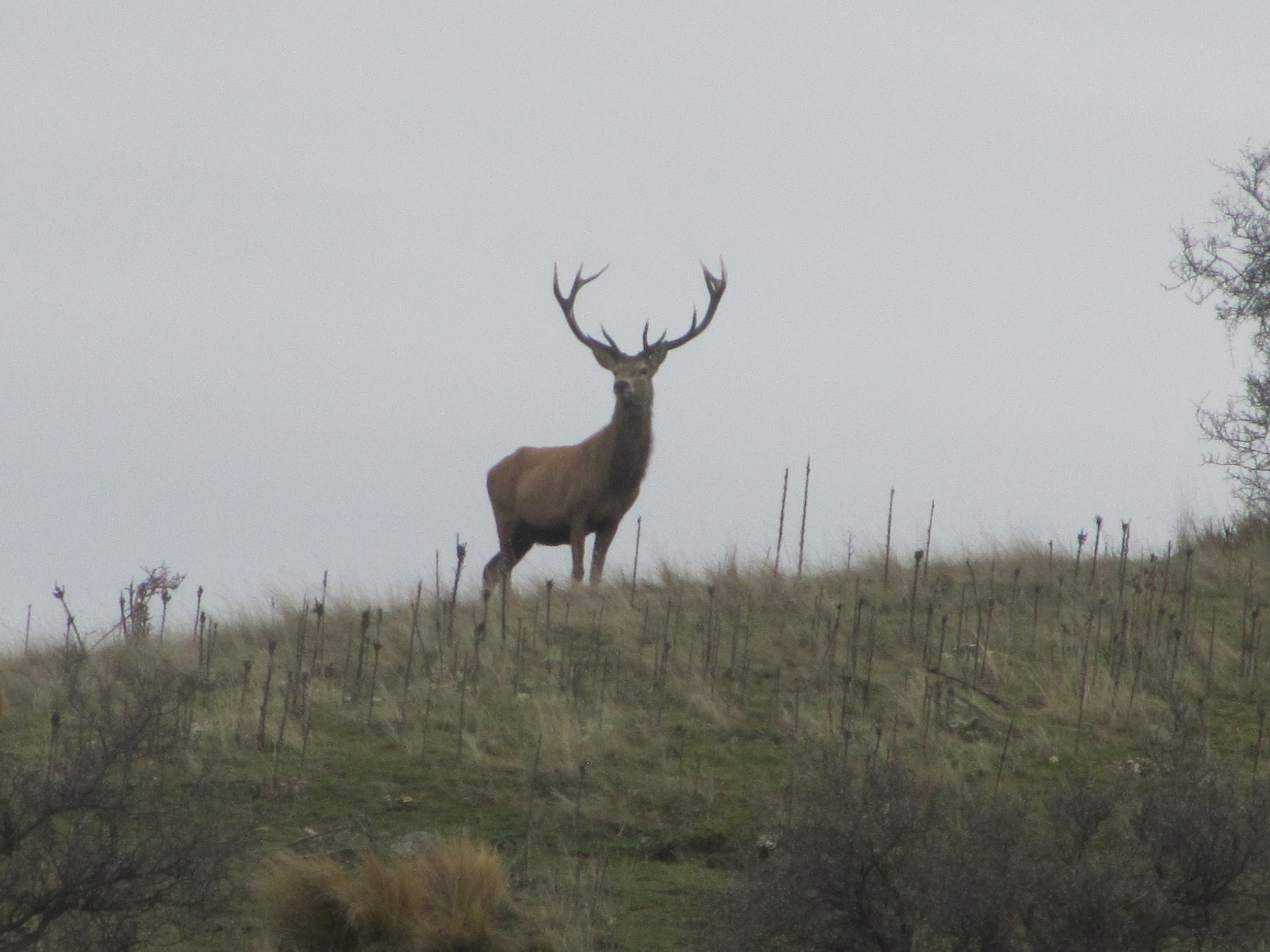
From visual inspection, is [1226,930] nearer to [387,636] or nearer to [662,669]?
[662,669]

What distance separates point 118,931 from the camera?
15.3ft

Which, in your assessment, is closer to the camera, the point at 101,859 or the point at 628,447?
the point at 101,859

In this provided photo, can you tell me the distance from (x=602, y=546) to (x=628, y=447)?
33.1 inches

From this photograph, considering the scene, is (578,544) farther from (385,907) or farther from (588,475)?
(385,907)

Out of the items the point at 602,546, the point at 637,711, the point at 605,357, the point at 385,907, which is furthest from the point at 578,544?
the point at 385,907

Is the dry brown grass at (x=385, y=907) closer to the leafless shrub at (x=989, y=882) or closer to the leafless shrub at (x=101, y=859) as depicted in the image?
the leafless shrub at (x=101, y=859)

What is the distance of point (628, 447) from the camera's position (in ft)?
42.0

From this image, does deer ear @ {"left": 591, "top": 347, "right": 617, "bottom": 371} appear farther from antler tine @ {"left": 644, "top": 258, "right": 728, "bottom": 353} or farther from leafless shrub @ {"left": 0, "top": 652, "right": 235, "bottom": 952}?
leafless shrub @ {"left": 0, "top": 652, "right": 235, "bottom": 952}

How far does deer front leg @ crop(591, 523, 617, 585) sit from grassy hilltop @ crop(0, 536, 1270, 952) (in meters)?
1.62

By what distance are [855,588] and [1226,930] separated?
5.01 meters

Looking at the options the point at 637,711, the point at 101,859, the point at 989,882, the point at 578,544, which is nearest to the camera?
the point at 989,882

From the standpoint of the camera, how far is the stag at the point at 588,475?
12789mm

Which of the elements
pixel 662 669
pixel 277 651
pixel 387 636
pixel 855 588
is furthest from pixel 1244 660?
pixel 277 651

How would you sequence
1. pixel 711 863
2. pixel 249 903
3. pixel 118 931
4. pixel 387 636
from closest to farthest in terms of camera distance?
pixel 118 931
pixel 249 903
pixel 711 863
pixel 387 636
